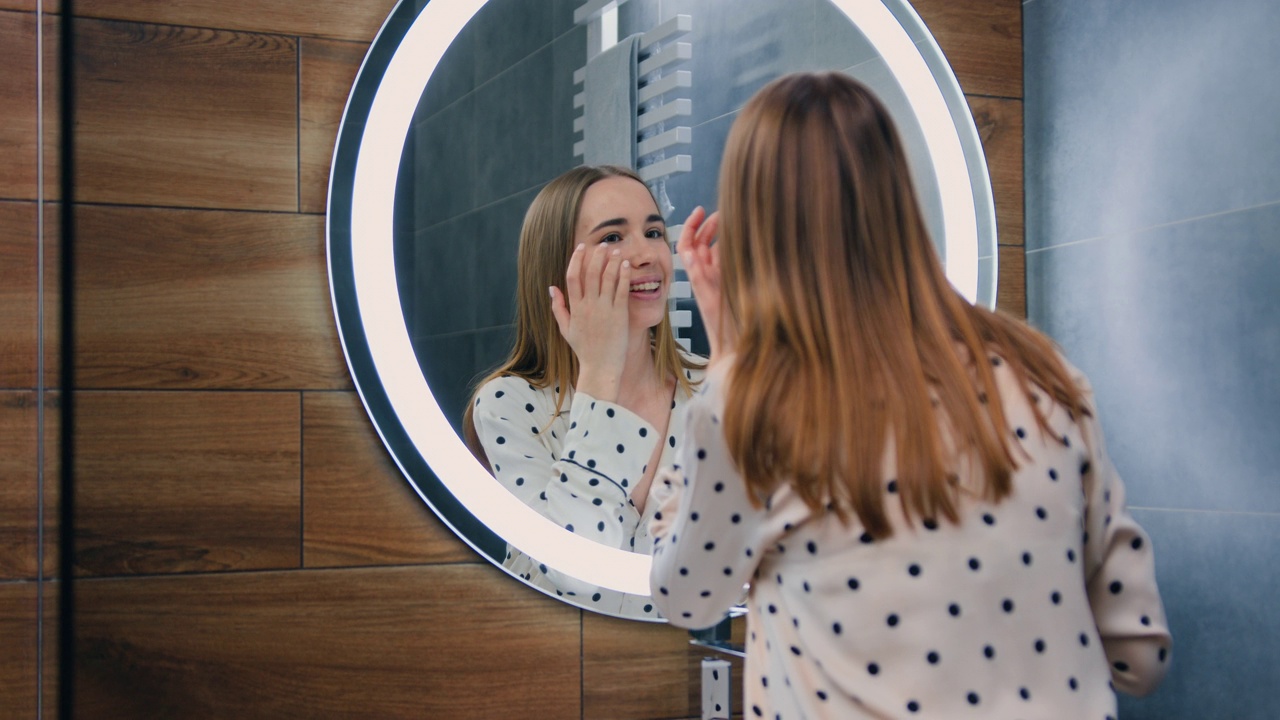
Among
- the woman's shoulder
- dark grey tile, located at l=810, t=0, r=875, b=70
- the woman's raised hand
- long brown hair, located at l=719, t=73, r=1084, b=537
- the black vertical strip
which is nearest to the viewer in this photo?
long brown hair, located at l=719, t=73, r=1084, b=537

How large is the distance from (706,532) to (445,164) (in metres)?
0.54

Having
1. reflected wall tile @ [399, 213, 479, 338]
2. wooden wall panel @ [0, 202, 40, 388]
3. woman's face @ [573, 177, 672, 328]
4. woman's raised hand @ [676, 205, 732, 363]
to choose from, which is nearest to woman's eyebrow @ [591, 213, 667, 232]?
woman's face @ [573, 177, 672, 328]

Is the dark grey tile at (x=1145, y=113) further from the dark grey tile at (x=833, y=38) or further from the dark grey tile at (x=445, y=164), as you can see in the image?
the dark grey tile at (x=445, y=164)

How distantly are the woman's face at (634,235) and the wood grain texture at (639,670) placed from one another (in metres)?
0.30

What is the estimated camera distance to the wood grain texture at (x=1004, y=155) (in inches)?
52.3

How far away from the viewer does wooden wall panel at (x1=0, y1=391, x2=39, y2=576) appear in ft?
2.87

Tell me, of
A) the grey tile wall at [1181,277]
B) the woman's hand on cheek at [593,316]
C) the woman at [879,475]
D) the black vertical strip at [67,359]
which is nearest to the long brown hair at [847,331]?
the woman at [879,475]

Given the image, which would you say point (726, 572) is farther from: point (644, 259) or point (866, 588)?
point (644, 259)

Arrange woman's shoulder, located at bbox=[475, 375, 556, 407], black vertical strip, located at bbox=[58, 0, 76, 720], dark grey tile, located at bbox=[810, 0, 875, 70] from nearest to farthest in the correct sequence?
black vertical strip, located at bbox=[58, 0, 76, 720] → woman's shoulder, located at bbox=[475, 375, 556, 407] → dark grey tile, located at bbox=[810, 0, 875, 70]

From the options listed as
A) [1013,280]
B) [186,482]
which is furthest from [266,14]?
[1013,280]

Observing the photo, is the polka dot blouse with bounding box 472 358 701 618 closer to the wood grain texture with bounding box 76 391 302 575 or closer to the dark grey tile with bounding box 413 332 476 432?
the dark grey tile with bounding box 413 332 476 432

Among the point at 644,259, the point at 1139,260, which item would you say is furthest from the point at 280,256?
the point at 1139,260

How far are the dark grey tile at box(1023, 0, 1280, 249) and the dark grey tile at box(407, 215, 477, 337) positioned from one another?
2.13ft

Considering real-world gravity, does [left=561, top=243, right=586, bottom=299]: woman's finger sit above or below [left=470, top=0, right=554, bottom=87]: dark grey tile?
below
